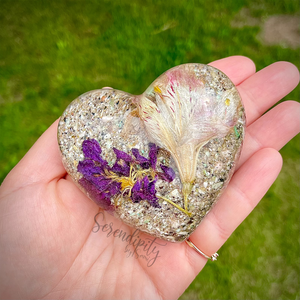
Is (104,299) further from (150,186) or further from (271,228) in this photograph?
(271,228)

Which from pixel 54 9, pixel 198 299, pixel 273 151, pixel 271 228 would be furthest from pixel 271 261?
pixel 54 9

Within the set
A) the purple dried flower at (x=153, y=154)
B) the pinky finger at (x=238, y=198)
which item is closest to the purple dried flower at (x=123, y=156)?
the purple dried flower at (x=153, y=154)

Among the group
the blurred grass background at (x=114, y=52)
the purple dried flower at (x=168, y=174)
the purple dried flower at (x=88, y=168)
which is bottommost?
the purple dried flower at (x=168, y=174)

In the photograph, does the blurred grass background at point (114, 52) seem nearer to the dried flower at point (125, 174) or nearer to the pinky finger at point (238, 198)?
the pinky finger at point (238, 198)

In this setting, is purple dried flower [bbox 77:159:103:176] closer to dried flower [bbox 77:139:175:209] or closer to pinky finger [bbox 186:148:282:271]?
dried flower [bbox 77:139:175:209]

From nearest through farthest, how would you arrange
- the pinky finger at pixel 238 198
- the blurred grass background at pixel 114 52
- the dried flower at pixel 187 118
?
the dried flower at pixel 187 118 → the pinky finger at pixel 238 198 → the blurred grass background at pixel 114 52

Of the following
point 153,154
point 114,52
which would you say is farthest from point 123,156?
point 114,52
